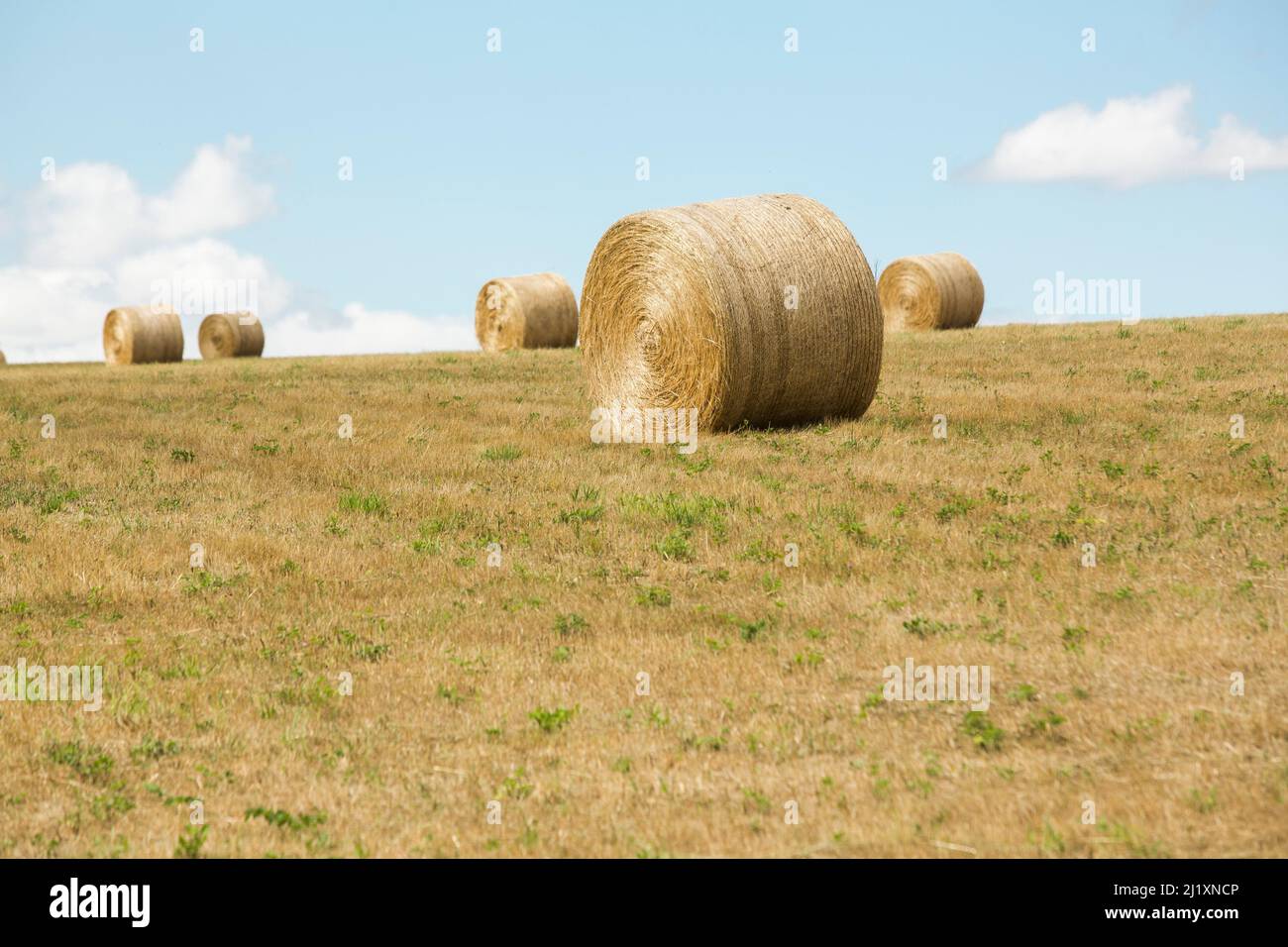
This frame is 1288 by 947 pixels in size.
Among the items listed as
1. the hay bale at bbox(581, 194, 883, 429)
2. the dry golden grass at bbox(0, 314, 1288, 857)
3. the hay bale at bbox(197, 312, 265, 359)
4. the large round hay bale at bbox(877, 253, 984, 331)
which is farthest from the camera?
the hay bale at bbox(197, 312, 265, 359)

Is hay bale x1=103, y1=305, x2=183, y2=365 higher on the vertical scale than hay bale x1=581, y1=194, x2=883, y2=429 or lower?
higher

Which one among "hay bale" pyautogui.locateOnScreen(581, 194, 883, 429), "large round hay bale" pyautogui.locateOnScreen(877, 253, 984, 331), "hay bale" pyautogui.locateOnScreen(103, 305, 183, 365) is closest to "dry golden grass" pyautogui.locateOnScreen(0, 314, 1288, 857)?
"hay bale" pyautogui.locateOnScreen(581, 194, 883, 429)

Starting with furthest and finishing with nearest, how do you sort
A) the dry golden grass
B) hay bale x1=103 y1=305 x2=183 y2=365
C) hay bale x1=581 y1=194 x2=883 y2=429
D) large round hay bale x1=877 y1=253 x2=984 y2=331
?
1. hay bale x1=103 y1=305 x2=183 y2=365
2. large round hay bale x1=877 y1=253 x2=984 y2=331
3. hay bale x1=581 y1=194 x2=883 y2=429
4. the dry golden grass

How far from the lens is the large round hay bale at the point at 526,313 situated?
120ft

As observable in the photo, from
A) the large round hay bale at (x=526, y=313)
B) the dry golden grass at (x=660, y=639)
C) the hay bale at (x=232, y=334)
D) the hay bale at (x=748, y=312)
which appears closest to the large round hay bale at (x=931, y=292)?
the large round hay bale at (x=526, y=313)

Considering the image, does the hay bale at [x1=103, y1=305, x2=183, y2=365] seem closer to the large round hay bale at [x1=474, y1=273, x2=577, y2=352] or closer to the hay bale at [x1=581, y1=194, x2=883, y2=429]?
the large round hay bale at [x1=474, y1=273, x2=577, y2=352]

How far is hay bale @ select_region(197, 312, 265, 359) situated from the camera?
152ft

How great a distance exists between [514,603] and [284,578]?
2.22m

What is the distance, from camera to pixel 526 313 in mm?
36469

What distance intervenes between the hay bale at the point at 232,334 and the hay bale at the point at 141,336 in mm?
2664

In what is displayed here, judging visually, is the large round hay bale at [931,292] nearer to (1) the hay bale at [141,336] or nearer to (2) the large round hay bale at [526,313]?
(2) the large round hay bale at [526,313]

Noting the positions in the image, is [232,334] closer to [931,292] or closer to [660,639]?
[931,292]

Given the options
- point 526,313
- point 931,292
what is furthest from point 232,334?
point 931,292

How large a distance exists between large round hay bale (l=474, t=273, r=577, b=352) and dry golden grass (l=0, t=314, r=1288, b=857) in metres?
19.3
